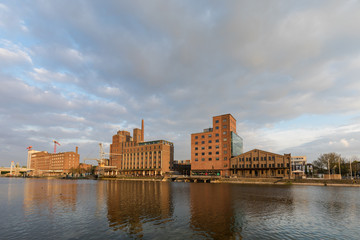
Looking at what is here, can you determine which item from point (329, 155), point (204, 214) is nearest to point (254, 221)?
point (204, 214)

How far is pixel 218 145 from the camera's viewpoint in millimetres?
148750

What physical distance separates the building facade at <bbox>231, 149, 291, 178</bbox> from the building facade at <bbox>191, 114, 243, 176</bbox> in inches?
281

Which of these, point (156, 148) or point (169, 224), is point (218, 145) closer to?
point (156, 148)

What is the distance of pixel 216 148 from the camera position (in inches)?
5876

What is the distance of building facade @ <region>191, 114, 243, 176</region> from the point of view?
146 m

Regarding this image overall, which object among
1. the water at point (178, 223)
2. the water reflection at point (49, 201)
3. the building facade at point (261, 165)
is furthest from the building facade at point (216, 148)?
the water at point (178, 223)

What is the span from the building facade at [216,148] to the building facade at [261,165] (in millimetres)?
7129

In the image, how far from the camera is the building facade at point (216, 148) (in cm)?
14575

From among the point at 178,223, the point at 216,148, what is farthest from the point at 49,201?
the point at 216,148

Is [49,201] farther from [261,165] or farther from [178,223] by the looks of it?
[261,165]

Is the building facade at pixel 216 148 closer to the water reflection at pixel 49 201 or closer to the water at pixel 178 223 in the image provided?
the water reflection at pixel 49 201

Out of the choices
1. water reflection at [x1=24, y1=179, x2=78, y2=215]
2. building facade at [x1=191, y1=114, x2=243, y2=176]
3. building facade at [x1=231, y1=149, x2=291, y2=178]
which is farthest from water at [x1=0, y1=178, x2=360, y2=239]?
building facade at [x1=191, y1=114, x2=243, y2=176]

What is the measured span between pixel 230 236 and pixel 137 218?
13826 millimetres

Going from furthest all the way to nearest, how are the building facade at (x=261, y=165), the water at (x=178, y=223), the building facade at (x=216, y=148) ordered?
the building facade at (x=216, y=148) < the building facade at (x=261, y=165) < the water at (x=178, y=223)
